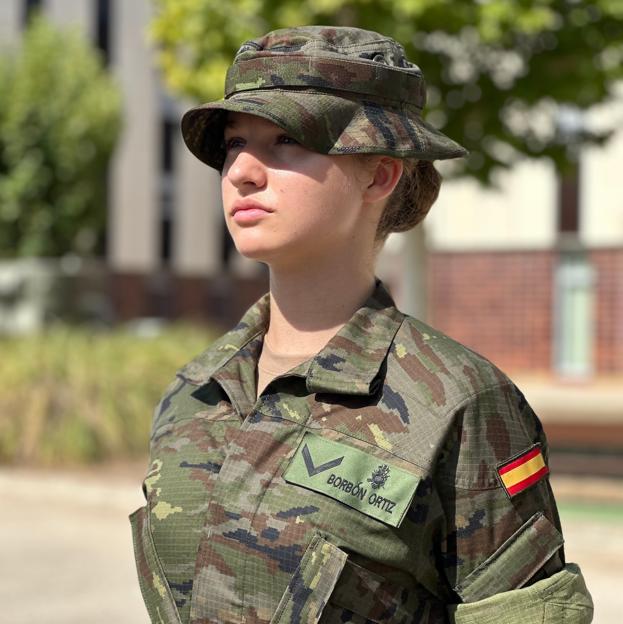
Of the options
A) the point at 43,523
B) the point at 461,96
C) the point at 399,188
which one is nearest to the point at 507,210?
the point at 461,96

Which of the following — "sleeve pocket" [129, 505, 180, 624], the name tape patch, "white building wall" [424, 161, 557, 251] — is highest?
the name tape patch

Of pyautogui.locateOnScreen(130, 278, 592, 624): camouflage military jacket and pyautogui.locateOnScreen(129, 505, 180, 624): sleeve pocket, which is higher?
pyautogui.locateOnScreen(130, 278, 592, 624): camouflage military jacket

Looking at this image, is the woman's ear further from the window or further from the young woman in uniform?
the window

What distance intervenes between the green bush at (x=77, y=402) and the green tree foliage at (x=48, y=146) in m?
11.2

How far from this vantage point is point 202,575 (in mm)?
1813

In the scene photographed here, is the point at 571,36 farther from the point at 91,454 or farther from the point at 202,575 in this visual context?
the point at 202,575

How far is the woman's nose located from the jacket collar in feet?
0.95

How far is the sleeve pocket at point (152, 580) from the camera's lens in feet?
6.16

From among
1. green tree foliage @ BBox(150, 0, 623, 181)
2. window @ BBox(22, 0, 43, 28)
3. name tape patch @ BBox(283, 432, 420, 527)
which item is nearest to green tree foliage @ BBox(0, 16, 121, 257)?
window @ BBox(22, 0, 43, 28)

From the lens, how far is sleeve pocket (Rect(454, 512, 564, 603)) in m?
1.71

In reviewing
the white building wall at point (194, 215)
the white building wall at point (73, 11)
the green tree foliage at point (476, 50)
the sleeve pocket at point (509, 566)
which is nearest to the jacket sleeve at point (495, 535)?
the sleeve pocket at point (509, 566)

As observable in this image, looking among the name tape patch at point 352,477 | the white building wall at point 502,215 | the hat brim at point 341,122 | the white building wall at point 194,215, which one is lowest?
the white building wall at point 194,215

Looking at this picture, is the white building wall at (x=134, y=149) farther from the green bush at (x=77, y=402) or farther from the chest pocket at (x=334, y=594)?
the chest pocket at (x=334, y=594)

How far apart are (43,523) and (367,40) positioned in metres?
Answer: 6.91
